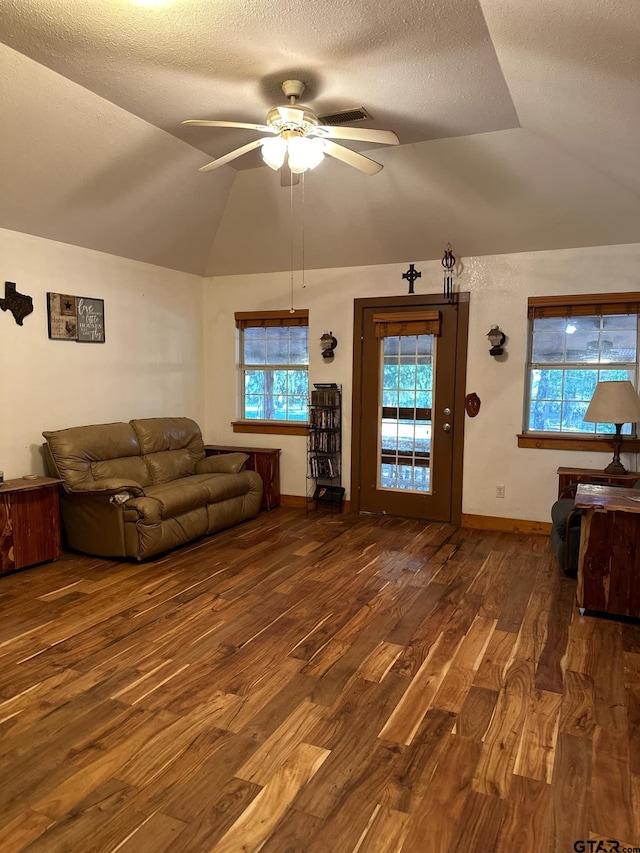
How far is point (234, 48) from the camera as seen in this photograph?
2.87 metres

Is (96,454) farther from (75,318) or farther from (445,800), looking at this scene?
(445,800)

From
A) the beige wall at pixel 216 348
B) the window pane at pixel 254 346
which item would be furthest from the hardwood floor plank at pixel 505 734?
the window pane at pixel 254 346

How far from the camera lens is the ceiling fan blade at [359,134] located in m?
2.92

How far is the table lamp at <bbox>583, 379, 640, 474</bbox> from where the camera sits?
4.13 metres

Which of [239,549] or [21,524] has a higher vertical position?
[21,524]

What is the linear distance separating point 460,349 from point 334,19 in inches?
122

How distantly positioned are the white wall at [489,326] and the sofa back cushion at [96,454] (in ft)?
5.45

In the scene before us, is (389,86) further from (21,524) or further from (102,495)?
(21,524)

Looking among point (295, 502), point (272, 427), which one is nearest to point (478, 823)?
point (295, 502)

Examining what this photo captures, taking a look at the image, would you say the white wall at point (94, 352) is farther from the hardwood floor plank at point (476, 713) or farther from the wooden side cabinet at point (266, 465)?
the hardwood floor plank at point (476, 713)

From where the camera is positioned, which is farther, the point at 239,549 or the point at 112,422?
the point at 112,422

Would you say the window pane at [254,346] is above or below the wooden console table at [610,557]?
above

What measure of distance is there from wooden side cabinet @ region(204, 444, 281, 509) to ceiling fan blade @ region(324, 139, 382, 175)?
3.17 meters

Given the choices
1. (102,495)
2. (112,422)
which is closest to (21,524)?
(102,495)
